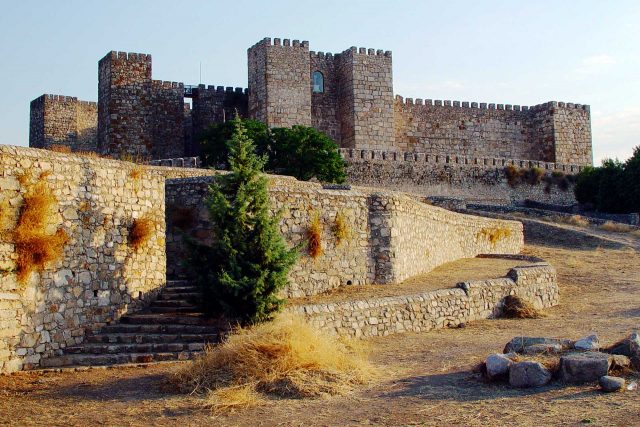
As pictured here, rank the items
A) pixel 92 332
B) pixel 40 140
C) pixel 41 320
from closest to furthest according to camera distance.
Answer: pixel 41 320 → pixel 92 332 → pixel 40 140

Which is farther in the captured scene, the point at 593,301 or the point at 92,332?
the point at 593,301

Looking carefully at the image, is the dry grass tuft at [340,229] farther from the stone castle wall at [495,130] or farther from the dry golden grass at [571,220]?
the stone castle wall at [495,130]

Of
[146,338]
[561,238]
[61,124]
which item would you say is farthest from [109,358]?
[61,124]

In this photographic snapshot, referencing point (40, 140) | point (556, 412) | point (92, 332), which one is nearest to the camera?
point (556, 412)

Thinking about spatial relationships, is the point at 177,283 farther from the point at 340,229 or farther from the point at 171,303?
the point at 340,229

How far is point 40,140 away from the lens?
124 feet

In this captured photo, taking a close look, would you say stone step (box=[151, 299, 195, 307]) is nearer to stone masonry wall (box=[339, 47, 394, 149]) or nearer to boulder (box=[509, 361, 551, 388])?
boulder (box=[509, 361, 551, 388])

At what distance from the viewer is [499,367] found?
360 inches

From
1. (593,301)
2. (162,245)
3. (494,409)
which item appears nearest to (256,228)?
(162,245)

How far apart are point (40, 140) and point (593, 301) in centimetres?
2856

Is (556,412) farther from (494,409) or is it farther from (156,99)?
(156,99)

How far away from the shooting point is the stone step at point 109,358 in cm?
1059

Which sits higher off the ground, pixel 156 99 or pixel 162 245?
pixel 156 99

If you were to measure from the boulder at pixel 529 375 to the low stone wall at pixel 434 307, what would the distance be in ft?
13.1
